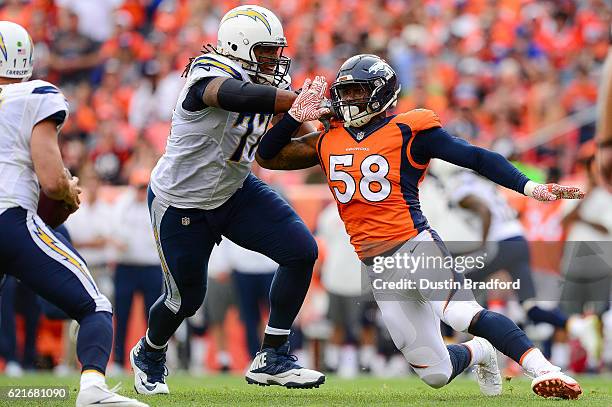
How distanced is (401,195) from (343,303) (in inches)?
203

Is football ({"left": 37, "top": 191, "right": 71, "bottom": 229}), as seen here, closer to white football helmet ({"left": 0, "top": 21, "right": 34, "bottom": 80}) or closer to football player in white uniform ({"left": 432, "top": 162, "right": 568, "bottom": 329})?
white football helmet ({"left": 0, "top": 21, "right": 34, "bottom": 80})

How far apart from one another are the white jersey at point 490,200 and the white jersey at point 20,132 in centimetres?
507

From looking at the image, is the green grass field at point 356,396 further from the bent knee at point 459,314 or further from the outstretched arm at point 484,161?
the outstretched arm at point 484,161

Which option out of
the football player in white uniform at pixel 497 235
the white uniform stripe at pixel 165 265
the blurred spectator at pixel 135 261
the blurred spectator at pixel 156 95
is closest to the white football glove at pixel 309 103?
the white uniform stripe at pixel 165 265

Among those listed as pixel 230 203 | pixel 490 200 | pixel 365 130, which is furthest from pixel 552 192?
pixel 490 200

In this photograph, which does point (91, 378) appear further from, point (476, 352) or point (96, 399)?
point (476, 352)

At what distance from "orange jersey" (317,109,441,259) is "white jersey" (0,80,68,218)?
1536 mm

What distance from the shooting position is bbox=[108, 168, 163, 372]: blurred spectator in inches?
434

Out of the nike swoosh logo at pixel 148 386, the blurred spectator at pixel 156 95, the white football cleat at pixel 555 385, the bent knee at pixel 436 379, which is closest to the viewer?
the white football cleat at pixel 555 385

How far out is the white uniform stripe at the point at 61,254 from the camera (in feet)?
17.7

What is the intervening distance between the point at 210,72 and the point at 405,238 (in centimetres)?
137

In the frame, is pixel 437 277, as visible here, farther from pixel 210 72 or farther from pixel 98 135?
pixel 98 135

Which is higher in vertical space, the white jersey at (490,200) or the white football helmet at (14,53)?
the white football helmet at (14,53)

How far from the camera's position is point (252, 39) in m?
6.27
